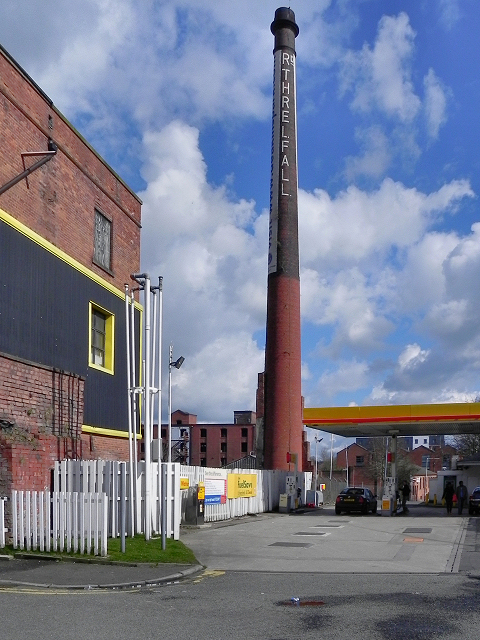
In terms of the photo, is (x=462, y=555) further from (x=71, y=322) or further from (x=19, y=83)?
(x=19, y=83)

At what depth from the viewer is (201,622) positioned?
9.29 m

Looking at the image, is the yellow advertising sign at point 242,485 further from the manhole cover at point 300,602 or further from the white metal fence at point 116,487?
the manhole cover at point 300,602

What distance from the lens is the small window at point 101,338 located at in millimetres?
22828

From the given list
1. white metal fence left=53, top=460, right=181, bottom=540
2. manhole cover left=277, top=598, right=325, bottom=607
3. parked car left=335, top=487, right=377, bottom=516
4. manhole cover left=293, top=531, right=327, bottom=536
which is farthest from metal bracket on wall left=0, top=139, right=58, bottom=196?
parked car left=335, top=487, right=377, bottom=516

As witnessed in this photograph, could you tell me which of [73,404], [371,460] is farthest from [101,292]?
[371,460]

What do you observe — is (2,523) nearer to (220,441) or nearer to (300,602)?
(300,602)

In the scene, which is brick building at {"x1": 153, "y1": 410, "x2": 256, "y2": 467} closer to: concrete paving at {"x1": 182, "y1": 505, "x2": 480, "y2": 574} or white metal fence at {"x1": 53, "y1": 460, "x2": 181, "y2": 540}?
concrete paving at {"x1": 182, "y1": 505, "x2": 480, "y2": 574}

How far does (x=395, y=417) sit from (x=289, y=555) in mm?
21681

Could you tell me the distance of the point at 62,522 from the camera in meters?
15.1

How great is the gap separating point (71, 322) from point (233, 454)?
79.1 m

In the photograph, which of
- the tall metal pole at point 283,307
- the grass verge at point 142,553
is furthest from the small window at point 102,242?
the tall metal pole at point 283,307

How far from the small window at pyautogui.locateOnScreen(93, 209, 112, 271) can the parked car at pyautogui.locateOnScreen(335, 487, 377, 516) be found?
19253 mm

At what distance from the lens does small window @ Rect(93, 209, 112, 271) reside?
2369 cm

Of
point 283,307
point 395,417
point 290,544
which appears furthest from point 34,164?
point 283,307
